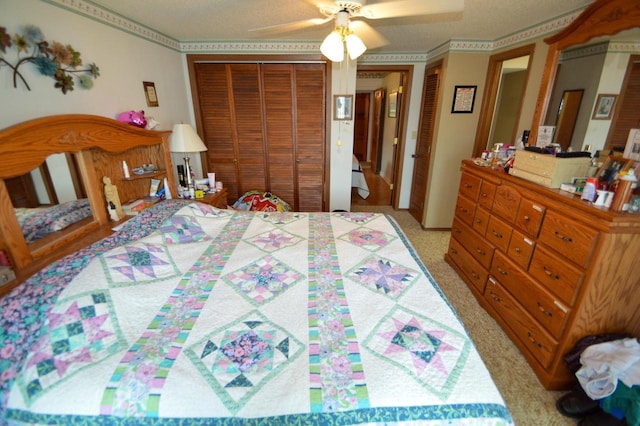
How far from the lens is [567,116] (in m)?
1.96

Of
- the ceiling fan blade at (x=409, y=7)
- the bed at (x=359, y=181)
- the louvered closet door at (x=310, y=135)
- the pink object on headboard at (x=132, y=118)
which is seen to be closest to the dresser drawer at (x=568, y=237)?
the ceiling fan blade at (x=409, y=7)

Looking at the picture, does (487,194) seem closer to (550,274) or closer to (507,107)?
(550,274)

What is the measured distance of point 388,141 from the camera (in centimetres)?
615

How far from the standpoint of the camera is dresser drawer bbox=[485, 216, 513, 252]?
2.04m

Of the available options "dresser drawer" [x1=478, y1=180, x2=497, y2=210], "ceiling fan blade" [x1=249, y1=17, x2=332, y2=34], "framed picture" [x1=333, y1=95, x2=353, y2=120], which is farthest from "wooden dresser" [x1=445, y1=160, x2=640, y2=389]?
"framed picture" [x1=333, y1=95, x2=353, y2=120]

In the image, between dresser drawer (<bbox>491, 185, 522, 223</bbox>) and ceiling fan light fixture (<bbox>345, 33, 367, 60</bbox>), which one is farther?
dresser drawer (<bbox>491, 185, 522, 223</bbox>)

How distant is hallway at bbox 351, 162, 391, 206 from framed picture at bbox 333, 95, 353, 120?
1.65 metres

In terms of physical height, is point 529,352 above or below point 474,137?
below

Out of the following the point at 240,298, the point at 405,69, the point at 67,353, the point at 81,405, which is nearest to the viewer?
the point at 81,405

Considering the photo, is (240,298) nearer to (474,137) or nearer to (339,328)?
(339,328)

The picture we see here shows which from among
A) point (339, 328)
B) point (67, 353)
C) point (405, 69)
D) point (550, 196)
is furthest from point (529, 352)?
point (405, 69)

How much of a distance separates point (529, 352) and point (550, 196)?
1019 mm

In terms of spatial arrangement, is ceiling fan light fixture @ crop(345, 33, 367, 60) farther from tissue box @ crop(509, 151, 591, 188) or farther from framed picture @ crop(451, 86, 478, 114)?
framed picture @ crop(451, 86, 478, 114)

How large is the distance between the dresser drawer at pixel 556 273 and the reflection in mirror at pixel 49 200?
283cm
